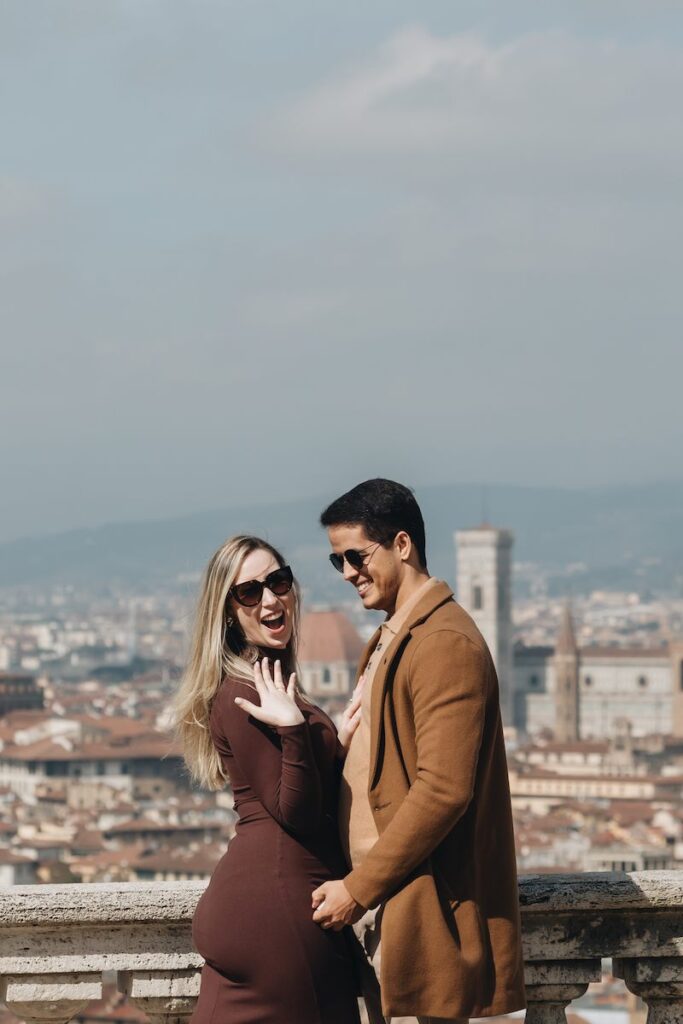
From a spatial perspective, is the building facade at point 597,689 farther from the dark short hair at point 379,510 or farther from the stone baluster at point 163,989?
the dark short hair at point 379,510

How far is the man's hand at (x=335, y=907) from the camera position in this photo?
10.2 feet

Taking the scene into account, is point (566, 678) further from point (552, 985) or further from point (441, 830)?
point (441, 830)

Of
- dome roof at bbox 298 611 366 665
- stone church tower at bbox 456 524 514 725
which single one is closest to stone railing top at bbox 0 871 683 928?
dome roof at bbox 298 611 366 665

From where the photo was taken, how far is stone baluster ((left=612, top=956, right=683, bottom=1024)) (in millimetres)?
3477

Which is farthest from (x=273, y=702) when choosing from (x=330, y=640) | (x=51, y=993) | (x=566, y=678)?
(x=330, y=640)

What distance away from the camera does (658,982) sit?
348 cm

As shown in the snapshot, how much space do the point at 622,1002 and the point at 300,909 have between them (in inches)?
1330

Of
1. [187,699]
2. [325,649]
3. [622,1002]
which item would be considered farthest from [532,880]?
[325,649]

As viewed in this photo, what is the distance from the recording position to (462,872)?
3127 millimetres

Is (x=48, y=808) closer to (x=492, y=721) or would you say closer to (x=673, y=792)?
(x=673, y=792)

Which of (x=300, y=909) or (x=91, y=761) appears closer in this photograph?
(x=300, y=909)

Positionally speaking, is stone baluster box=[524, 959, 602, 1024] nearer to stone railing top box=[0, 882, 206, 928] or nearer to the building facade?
stone railing top box=[0, 882, 206, 928]

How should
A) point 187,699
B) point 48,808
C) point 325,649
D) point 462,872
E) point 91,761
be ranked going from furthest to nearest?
point 325,649, point 91,761, point 48,808, point 187,699, point 462,872

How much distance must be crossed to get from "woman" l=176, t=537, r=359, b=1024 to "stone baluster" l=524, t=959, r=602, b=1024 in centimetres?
38
